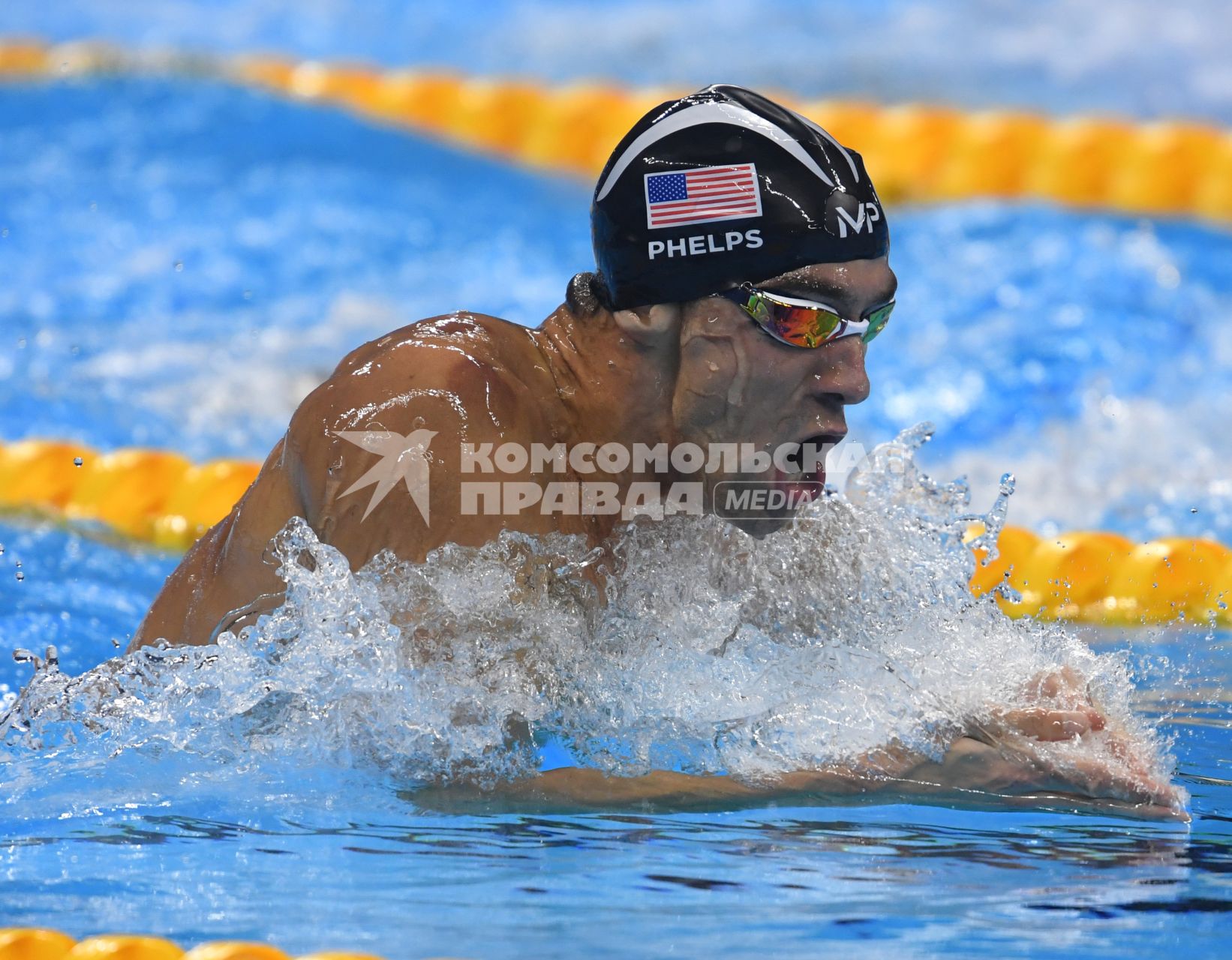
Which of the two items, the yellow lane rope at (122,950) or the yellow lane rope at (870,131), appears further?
the yellow lane rope at (870,131)

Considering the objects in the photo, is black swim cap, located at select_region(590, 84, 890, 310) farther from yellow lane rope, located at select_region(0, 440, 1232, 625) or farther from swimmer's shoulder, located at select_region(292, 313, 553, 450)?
yellow lane rope, located at select_region(0, 440, 1232, 625)

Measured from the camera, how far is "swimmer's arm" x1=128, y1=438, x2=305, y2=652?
2256 mm

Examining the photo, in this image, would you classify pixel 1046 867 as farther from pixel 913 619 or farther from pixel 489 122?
pixel 489 122

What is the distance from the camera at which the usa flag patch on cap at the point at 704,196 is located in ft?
7.54

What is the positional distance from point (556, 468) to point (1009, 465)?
3.11 meters

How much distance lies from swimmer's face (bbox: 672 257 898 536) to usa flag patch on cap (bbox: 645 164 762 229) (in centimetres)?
12

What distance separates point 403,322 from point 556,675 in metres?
4.15

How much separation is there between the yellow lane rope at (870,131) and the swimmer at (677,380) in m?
4.99

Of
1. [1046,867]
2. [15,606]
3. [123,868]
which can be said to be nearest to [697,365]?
[1046,867]

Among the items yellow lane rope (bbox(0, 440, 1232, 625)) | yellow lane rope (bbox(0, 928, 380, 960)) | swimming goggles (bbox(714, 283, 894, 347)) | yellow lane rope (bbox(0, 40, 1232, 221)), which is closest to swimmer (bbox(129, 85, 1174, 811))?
swimming goggles (bbox(714, 283, 894, 347))

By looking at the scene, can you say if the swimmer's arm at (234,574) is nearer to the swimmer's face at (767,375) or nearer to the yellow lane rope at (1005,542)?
the swimmer's face at (767,375)

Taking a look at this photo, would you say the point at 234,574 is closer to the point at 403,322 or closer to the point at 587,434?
the point at 587,434

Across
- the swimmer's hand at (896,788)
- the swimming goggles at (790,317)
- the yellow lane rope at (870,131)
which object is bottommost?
the swimmer's hand at (896,788)
